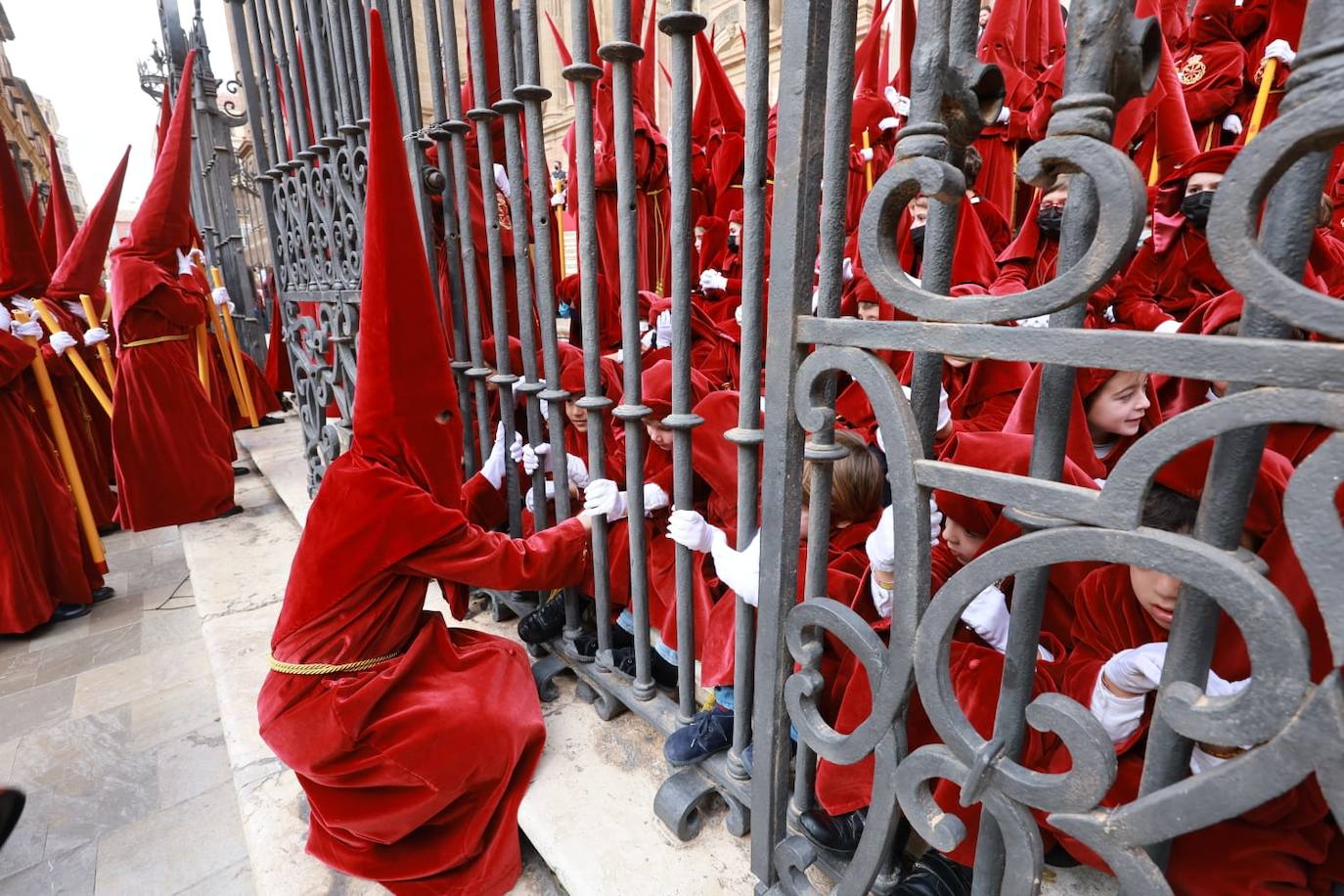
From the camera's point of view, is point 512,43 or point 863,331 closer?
point 863,331

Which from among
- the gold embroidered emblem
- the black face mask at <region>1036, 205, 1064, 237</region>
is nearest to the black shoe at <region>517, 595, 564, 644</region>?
the black face mask at <region>1036, 205, 1064, 237</region>

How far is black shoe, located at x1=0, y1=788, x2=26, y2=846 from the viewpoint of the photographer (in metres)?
1.27

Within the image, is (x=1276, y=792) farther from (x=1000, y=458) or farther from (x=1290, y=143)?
(x=1000, y=458)

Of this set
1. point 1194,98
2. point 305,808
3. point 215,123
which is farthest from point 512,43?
point 215,123

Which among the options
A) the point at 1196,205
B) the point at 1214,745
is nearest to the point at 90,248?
the point at 1214,745

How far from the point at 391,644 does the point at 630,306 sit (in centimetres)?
Answer: 110

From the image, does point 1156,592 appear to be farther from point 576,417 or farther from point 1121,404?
point 576,417

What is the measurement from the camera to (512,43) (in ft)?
5.07

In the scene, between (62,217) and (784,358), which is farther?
(62,217)

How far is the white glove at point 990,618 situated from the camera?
129cm

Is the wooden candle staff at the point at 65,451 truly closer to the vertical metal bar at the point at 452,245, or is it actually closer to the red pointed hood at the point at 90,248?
the red pointed hood at the point at 90,248

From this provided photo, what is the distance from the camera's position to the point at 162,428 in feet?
13.6

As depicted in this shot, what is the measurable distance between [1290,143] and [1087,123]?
15 centimetres

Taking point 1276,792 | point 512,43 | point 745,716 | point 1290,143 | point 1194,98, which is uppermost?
point 1194,98
